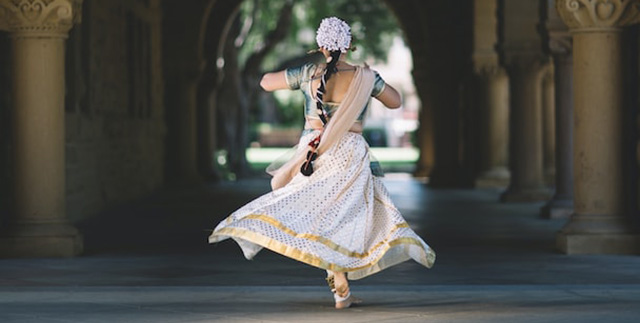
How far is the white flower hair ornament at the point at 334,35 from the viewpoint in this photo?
9281mm

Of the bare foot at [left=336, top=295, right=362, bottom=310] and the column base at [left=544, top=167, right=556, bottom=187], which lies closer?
the bare foot at [left=336, top=295, right=362, bottom=310]

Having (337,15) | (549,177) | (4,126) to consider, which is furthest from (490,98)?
(337,15)

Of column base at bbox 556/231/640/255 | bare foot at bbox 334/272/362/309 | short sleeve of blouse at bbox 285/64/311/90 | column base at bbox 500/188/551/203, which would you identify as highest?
short sleeve of blouse at bbox 285/64/311/90

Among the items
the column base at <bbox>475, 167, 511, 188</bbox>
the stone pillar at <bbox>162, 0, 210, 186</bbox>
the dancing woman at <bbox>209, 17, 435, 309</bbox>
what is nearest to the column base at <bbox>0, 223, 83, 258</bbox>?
the dancing woman at <bbox>209, 17, 435, 309</bbox>

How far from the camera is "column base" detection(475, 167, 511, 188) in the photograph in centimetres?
2778

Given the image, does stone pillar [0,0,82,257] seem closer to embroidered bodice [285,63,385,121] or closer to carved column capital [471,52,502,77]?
embroidered bodice [285,63,385,121]

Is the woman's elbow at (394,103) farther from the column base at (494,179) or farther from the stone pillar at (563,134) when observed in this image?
the column base at (494,179)

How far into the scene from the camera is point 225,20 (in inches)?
1302

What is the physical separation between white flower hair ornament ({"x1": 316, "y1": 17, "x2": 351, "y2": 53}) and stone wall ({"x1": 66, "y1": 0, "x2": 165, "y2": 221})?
27.7ft

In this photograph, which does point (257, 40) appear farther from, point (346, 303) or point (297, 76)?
point (346, 303)

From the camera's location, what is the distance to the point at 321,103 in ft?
30.8

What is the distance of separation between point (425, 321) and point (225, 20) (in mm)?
24664

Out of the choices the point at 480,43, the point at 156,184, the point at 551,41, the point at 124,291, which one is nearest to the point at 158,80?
the point at 156,184

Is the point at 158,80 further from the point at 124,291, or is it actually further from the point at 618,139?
the point at 124,291
